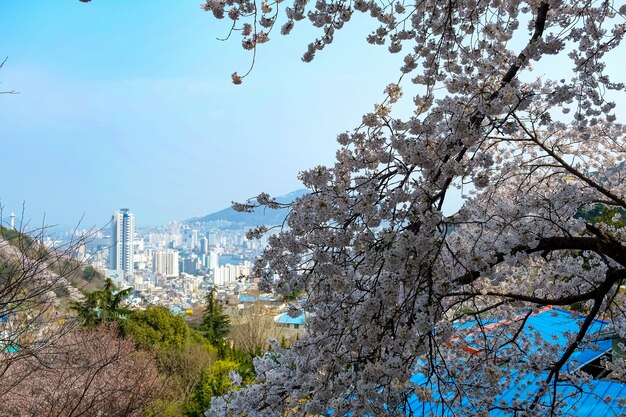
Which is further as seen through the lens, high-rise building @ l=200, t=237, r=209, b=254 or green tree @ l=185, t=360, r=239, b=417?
high-rise building @ l=200, t=237, r=209, b=254

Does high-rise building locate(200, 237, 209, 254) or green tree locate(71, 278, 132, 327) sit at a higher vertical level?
high-rise building locate(200, 237, 209, 254)

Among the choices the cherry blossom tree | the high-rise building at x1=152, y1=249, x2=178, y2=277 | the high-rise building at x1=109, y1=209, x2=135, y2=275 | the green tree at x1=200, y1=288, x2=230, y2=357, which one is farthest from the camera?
the high-rise building at x1=152, y1=249, x2=178, y2=277

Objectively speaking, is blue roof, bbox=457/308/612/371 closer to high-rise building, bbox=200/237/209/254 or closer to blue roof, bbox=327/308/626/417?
blue roof, bbox=327/308/626/417

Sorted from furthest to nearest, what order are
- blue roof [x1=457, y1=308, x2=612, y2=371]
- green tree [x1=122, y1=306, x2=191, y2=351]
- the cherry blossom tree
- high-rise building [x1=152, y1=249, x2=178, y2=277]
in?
high-rise building [x1=152, y1=249, x2=178, y2=277] → green tree [x1=122, y1=306, x2=191, y2=351] → blue roof [x1=457, y1=308, x2=612, y2=371] → the cherry blossom tree

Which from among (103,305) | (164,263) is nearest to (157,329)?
(103,305)

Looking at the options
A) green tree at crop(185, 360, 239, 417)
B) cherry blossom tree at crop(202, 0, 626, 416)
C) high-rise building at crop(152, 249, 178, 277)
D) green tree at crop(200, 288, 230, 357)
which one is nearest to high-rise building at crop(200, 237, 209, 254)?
high-rise building at crop(152, 249, 178, 277)

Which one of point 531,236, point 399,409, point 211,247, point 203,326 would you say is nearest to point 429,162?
point 531,236

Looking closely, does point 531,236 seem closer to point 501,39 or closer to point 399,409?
point 399,409

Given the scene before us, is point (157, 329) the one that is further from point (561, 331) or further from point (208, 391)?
point (561, 331)
